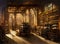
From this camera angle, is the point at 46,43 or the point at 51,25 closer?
the point at 46,43

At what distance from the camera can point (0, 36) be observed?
738 cm

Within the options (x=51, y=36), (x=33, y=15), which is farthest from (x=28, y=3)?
(x=33, y=15)

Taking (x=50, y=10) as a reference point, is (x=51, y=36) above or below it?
below

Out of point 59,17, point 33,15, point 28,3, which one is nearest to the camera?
point 59,17

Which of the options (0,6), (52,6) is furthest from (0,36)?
(52,6)

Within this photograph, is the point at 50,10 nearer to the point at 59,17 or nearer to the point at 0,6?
the point at 59,17

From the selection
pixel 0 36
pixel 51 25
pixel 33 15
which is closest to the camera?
pixel 0 36

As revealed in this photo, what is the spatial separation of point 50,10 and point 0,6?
3.82 meters

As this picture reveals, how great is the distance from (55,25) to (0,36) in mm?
3499

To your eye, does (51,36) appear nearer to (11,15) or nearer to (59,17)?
(59,17)

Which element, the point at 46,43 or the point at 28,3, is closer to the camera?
the point at 46,43

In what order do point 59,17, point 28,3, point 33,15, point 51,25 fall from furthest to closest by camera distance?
point 33,15 → point 28,3 → point 51,25 → point 59,17

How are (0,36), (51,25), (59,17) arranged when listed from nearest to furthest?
1. (0,36)
2. (59,17)
3. (51,25)

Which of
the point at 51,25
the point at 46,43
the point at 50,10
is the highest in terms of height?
the point at 50,10
